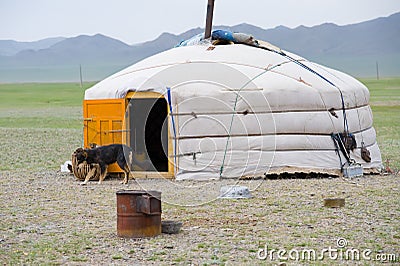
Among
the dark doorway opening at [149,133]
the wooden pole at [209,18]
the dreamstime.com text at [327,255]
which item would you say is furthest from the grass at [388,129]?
the dreamstime.com text at [327,255]

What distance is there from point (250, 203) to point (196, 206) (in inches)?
21.1

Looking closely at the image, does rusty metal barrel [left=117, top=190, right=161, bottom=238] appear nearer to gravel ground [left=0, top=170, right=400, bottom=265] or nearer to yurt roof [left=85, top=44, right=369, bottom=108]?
gravel ground [left=0, top=170, right=400, bottom=265]

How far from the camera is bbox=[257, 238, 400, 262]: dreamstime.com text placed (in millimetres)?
5758

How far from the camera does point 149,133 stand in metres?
11.7

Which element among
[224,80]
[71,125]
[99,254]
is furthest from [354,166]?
[71,125]

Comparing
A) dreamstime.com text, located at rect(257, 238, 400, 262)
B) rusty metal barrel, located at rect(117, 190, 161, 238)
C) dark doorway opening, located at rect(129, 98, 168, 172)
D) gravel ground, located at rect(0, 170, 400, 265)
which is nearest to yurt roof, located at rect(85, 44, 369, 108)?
dark doorway opening, located at rect(129, 98, 168, 172)

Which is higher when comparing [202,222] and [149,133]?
[149,133]

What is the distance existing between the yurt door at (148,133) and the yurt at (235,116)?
2 cm

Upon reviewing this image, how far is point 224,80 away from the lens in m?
10.2

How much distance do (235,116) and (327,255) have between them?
4.34 m

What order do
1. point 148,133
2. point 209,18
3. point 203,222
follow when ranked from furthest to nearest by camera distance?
1. point 148,133
2. point 209,18
3. point 203,222

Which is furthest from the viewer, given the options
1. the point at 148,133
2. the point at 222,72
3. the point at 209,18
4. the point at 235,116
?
the point at 148,133

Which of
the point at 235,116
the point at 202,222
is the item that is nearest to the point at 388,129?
the point at 235,116

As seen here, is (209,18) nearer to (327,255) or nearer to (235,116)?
(235,116)
